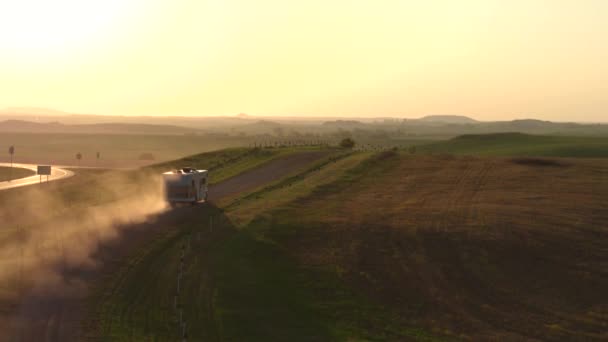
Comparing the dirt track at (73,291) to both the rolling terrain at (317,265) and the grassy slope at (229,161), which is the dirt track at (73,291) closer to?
the rolling terrain at (317,265)

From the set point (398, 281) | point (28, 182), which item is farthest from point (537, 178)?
point (28, 182)

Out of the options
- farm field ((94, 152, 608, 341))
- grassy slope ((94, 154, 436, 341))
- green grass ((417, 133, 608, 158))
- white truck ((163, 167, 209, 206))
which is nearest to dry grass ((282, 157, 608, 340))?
farm field ((94, 152, 608, 341))

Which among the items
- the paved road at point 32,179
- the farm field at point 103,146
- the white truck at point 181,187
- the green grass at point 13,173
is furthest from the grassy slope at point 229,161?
the farm field at point 103,146

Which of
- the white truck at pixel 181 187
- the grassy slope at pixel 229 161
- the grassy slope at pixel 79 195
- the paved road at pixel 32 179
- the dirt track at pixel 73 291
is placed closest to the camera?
the dirt track at pixel 73 291

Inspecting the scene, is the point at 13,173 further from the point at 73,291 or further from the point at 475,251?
the point at 475,251

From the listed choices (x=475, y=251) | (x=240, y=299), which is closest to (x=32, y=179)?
(x=240, y=299)

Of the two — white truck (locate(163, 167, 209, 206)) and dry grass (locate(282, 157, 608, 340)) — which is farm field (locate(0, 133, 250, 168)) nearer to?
white truck (locate(163, 167, 209, 206))
